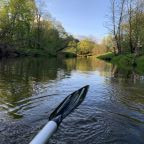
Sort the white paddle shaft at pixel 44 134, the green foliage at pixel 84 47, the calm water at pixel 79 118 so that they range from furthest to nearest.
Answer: the green foliage at pixel 84 47, the calm water at pixel 79 118, the white paddle shaft at pixel 44 134

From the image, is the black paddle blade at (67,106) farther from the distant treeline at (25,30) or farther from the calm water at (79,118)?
the distant treeline at (25,30)

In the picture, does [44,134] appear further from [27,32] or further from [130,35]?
[27,32]

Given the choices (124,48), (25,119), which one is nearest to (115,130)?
(25,119)

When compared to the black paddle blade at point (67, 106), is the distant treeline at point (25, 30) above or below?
above

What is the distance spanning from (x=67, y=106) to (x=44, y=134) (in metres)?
2.59

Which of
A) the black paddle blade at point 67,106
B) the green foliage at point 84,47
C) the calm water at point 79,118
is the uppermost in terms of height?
the green foliage at point 84,47

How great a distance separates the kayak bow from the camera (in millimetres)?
4188

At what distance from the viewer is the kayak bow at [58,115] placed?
13.7 ft

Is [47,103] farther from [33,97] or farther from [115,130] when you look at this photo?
[115,130]

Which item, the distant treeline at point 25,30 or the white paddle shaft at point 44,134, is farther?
the distant treeline at point 25,30

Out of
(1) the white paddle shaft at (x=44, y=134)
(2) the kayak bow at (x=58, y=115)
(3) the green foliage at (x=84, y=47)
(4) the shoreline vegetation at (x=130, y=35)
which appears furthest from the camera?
(3) the green foliage at (x=84, y=47)

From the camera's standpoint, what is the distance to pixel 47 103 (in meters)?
9.09

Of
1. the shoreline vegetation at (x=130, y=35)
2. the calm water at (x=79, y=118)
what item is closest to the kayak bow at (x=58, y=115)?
the calm water at (x=79, y=118)

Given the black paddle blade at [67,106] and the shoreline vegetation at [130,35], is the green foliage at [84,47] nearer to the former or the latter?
the shoreline vegetation at [130,35]
